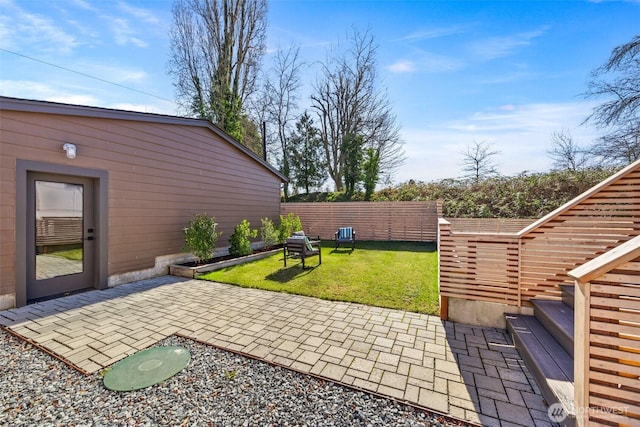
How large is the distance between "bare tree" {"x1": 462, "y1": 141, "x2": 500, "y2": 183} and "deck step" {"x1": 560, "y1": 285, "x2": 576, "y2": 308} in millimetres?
13368

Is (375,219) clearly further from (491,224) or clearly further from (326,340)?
(326,340)

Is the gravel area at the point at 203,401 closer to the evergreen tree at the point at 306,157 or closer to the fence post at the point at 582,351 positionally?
the fence post at the point at 582,351

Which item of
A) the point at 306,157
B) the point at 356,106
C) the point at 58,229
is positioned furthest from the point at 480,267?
the point at 356,106

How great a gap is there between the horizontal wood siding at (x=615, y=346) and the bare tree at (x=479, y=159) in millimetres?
15287

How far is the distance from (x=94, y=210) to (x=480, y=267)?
6.77 m

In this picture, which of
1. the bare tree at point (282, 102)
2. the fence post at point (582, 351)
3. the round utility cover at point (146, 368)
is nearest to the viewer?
the fence post at point (582, 351)

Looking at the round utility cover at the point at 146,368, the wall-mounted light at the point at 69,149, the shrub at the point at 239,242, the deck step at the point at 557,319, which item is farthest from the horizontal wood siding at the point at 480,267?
the wall-mounted light at the point at 69,149

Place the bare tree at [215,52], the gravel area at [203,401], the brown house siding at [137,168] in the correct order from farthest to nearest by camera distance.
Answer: the bare tree at [215,52] < the brown house siding at [137,168] < the gravel area at [203,401]

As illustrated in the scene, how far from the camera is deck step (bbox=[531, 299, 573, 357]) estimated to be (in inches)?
93.4

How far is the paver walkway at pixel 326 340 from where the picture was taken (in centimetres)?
213

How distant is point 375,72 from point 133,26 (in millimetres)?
14053

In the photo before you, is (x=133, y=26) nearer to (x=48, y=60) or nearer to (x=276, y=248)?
(x=48, y=60)

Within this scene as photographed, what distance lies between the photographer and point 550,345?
2516 mm

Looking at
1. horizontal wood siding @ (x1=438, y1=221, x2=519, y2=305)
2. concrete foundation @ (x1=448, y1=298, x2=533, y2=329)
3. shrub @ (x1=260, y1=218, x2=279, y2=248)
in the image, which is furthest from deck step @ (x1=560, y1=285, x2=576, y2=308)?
shrub @ (x1=260, y1=218, x2=279, y2=248)
